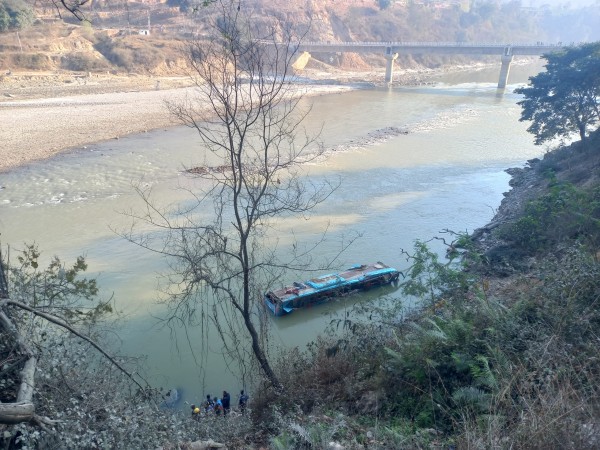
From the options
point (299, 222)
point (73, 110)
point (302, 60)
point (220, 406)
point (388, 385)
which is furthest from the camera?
point (302, 60)

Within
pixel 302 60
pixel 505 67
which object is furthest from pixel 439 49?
pixel 302 60

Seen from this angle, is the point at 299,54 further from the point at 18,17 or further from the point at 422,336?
the point at 422,336

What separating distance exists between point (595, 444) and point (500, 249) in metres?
10.1

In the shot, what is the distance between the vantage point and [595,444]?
305 centimetres

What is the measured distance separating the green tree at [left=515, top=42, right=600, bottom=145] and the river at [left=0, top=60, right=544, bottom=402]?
9.89 feet

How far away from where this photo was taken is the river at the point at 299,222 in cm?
999

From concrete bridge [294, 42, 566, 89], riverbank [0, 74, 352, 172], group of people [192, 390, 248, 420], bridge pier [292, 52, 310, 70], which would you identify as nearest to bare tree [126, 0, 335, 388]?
group of people [192, 390, 248, 420]

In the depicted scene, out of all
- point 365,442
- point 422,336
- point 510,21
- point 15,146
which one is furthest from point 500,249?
point 510,21

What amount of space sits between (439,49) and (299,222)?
4252cm

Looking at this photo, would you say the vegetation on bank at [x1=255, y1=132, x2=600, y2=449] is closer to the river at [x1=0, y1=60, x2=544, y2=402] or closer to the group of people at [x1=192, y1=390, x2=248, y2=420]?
the group of people at [x1=192, y1=390, x2=248, y2=420]

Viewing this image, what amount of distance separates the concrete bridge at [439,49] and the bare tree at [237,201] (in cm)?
3435

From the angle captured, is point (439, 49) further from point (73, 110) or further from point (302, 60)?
point (73, 110)

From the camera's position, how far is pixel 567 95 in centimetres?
1933

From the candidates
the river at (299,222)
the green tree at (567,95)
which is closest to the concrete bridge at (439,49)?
the river at (299,222)
